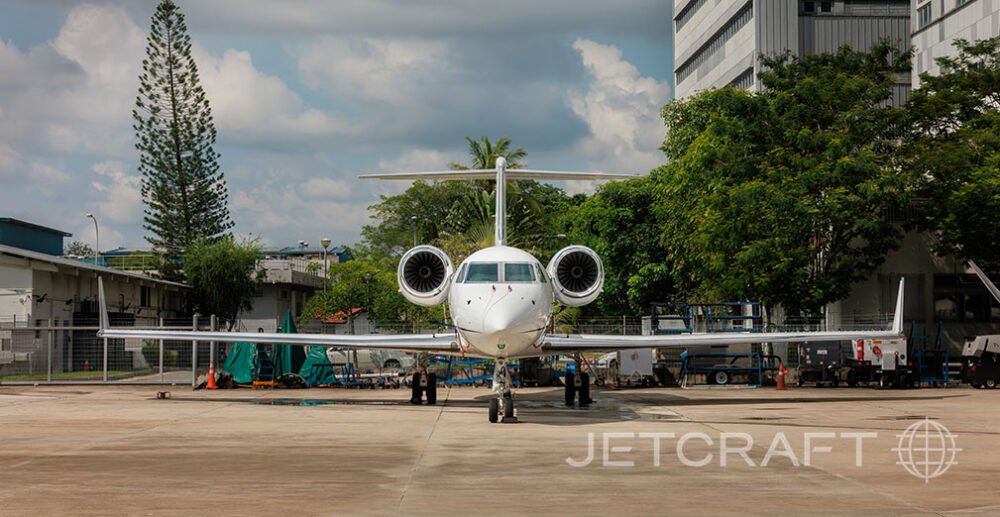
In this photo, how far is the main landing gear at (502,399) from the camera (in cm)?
1684

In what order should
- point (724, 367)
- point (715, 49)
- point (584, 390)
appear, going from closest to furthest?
1. point (584, 390)
2. point (724, 367)
3. point (715, 49)

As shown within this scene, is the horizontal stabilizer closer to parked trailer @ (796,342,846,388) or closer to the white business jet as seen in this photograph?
the white business jet

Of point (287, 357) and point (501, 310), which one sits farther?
point (287, 357)

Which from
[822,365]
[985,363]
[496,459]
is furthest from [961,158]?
[496,459]

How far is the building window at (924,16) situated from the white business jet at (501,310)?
40659 mm

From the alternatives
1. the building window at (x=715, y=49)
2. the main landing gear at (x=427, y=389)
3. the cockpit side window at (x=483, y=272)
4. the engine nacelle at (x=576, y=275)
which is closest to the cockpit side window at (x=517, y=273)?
the cockpit side window at (x=483, y=272)

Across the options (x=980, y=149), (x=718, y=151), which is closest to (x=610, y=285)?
(x=718, y=151)

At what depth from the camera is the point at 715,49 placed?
71938 millimetres

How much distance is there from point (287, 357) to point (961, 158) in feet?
73.1

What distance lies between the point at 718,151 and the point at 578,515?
90.3 feet

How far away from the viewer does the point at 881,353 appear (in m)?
28.1

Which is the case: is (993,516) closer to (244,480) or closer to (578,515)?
(578,515)

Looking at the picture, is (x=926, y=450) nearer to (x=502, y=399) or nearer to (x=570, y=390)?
(x=502, y=399)

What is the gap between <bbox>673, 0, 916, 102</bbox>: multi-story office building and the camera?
62438 millimetres
